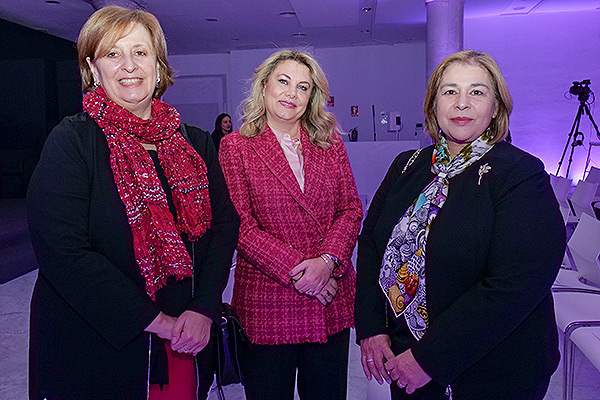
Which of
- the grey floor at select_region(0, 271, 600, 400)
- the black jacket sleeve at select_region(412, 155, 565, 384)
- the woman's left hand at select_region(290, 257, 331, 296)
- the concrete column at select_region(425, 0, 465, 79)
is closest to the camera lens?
the black jacket sleeve at select_region(412, 155, 565, 384)

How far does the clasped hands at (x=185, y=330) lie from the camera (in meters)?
1.34

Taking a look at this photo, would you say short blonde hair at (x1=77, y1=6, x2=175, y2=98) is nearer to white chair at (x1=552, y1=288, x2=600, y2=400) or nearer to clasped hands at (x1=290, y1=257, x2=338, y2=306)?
clasped hands at (x1=290, y1=257, x2=338, y2=306)

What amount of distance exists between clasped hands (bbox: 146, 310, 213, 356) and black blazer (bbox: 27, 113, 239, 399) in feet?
0.14

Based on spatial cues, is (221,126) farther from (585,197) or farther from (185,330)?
(185,330)

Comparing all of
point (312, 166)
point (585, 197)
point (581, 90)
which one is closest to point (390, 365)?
point (312, 166)

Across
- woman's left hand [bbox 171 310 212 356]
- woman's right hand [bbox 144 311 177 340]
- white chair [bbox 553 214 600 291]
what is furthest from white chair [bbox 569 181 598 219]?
woman's right hand [bbox 144 311 177 340]

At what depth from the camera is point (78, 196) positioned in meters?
1.25

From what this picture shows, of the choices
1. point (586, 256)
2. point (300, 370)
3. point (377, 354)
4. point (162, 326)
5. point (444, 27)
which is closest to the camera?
point (162, 326)

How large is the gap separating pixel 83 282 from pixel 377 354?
82cm

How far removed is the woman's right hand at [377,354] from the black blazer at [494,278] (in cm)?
12

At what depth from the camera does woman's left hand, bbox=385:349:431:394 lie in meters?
1.32

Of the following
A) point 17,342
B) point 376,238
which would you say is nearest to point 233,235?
point 376,238

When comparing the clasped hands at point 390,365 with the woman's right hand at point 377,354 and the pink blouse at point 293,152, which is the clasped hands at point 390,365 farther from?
the pink blouse at point 293,152

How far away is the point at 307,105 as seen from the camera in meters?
1.96
